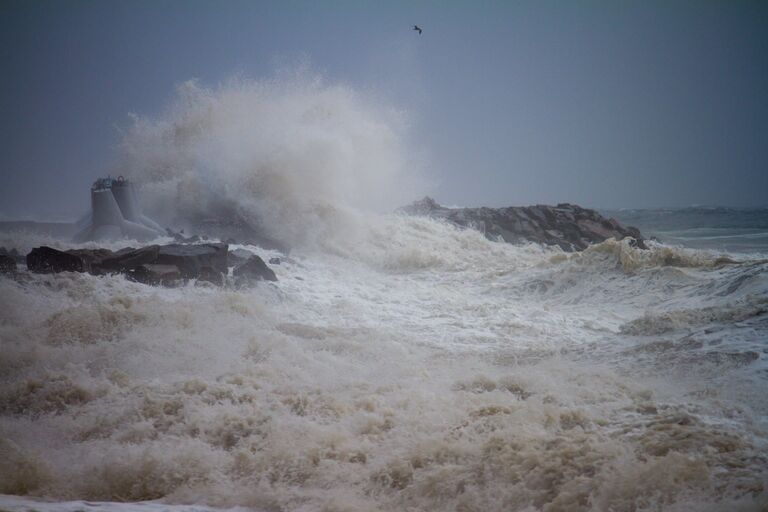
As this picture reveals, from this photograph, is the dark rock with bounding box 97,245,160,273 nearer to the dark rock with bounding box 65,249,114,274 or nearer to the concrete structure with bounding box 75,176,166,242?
the dark rock with bounding box 65,249,114,274

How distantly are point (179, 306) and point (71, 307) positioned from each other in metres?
1.28

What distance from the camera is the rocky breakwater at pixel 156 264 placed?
6.91 meters

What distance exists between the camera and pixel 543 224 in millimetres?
19484

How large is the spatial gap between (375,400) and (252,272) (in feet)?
17.1

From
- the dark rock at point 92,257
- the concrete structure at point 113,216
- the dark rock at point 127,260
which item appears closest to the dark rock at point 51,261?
the dark rock at point 92,257

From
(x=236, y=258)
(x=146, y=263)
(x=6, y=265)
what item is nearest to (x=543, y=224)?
(x=236, y=258)

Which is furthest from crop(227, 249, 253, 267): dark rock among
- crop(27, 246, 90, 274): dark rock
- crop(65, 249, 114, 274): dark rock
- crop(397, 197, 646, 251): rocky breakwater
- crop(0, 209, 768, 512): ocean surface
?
crop(397, 197, 646, 251): rocky breakwater

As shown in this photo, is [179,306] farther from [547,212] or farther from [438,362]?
[547,212]

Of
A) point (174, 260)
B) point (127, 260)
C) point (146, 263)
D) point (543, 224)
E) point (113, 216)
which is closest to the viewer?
point (127, 260)

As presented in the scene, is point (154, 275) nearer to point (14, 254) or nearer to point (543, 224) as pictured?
point (14, 254)

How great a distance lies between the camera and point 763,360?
13.1 ft

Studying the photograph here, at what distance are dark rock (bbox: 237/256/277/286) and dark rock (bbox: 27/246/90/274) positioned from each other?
2.40 metres

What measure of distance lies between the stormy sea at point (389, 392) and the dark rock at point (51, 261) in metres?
0.30

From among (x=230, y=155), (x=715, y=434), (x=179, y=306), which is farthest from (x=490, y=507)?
(x=230, y=155)
